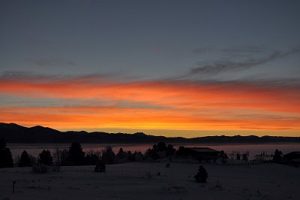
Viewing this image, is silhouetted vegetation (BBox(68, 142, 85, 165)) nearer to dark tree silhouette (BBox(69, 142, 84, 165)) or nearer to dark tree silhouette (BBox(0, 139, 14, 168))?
dark tree silhouette (BBox(69, 142, 84, 165))

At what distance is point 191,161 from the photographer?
7219 centimetres

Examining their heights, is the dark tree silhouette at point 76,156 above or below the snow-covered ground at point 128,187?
above

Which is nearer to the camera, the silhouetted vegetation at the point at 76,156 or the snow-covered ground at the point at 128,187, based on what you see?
the snow-covered ground at the point at 128,187

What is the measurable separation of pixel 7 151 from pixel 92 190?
3992cm

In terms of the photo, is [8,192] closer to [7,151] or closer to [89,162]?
[7,151]

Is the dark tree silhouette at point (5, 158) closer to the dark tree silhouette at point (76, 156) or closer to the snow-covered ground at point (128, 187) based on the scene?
the dark tree silhouette at point (76, 156)

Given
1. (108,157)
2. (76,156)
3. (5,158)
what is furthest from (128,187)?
(108,157)

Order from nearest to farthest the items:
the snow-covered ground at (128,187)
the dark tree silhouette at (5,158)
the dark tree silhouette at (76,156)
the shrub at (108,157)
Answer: the snow-covered ground at (128,187)
the dark tree silhouette at (5,158)
the dark tree silhouette at (76,156)
the shrub at (108,157)

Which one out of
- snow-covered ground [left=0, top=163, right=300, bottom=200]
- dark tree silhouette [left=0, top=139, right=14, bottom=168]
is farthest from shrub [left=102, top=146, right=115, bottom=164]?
snow-covered ground [left=0, top=163, right=300, bottom=200]

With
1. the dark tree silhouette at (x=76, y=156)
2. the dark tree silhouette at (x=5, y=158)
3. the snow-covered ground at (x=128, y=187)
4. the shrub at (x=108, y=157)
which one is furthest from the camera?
the shrub at (x=108, y=157)

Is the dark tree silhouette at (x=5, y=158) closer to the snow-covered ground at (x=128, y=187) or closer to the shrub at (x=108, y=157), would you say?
the shrub at (x=108, y=157)

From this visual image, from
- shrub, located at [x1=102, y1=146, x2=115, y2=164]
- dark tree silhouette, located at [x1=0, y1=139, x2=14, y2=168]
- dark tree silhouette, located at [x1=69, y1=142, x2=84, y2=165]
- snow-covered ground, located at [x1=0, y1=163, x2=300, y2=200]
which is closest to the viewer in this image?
snow-covered ground, located at [x1=0, y1=163, x2=300, y2=200]

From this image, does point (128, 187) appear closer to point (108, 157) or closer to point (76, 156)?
point (76, 156)

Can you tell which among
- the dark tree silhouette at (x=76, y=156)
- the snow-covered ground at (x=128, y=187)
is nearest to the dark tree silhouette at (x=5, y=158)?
the dark tree silhouette at (x=76, y=156)
